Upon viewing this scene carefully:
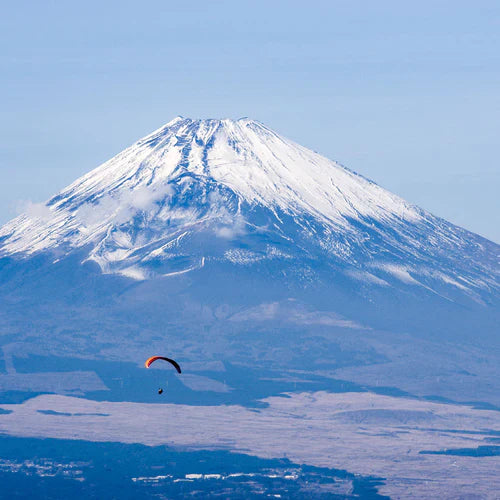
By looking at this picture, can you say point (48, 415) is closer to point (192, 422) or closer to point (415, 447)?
point (192, 422)

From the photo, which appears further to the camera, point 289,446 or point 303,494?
point 289,446

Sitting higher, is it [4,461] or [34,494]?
[4,461]

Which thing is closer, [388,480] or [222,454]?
[388,480]

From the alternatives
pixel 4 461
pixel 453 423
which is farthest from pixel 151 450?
pixel 453 423

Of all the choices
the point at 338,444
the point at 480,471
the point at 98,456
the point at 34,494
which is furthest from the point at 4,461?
the point at 480,471

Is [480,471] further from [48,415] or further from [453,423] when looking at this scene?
[48,415]

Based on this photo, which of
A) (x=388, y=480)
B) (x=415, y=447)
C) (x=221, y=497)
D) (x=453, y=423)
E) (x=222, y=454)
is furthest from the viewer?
(x=453, y=423)

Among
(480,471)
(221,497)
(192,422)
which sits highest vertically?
(192,422)

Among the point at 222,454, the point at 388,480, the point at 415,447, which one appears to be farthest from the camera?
the point at 415,447

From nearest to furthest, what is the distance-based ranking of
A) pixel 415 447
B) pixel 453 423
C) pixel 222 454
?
1. pixel 222 454
2. pixel 415 447
3. pixel 453 423
